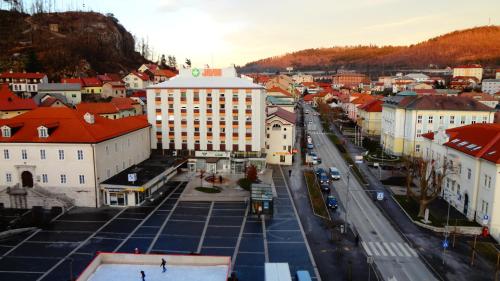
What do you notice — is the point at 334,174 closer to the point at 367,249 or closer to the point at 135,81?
the point at 367,249

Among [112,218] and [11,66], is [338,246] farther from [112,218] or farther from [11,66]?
[11,66]

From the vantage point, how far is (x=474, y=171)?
41031 millimetres

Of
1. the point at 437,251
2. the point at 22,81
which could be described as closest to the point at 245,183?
the point at 437,251

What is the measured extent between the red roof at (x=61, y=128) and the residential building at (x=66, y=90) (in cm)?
6310

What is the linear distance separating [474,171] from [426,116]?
107 feet

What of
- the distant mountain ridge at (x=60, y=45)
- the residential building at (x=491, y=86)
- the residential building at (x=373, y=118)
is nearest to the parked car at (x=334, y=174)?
the residential building at (x=373, y=118)

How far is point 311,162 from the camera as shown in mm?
69750

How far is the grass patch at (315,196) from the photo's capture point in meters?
44.3

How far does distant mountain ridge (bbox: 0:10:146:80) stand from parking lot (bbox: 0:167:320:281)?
109 metres

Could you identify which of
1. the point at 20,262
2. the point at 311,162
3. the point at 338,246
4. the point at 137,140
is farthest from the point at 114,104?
the point at 338,246

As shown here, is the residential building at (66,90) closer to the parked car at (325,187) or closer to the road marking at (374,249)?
the parked car at (325,187)

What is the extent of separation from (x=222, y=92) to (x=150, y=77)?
110454mm

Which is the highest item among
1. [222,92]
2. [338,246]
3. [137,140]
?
[222,92]

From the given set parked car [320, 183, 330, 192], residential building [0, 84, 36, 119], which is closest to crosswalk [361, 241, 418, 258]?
parked car [320, 183, 330, 192]
